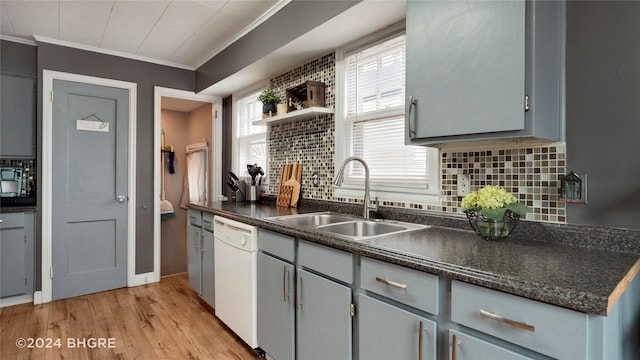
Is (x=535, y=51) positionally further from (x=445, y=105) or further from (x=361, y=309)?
(x=361, y=309)

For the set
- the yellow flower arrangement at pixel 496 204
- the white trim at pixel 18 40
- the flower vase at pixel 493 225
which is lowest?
the flower vase at pixel 493 225

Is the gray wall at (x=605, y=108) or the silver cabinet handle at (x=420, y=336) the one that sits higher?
the gray wall at (x=605, y=108)

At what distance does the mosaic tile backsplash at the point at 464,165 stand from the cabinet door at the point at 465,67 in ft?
1.10

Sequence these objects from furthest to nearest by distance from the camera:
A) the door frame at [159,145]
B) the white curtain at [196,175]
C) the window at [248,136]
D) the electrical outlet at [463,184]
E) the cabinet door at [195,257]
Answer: the white curtain at [196,175] → the door frame at [159,145] → the window at [248,136] → the cabinet door at [195,257] → the electrical outlet at [463,184]

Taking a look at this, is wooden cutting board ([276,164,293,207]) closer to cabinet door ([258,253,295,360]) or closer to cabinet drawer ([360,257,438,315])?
cabinet door ([258,253,295,360])

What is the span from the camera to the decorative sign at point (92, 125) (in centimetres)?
334

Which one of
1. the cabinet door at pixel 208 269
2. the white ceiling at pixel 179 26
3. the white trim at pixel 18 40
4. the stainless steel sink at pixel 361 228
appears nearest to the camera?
the stainless steel sink at pixel 361 228

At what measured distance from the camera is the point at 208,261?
2824mm

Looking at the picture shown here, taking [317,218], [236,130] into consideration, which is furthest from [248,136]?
[317,218]

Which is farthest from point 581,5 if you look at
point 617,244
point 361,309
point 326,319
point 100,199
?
point 100,199

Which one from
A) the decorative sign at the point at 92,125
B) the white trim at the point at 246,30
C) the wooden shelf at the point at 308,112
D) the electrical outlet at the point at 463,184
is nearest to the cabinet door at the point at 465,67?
the electrical outlet at the point at 463,184

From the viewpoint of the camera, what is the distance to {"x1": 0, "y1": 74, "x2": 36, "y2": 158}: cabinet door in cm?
310

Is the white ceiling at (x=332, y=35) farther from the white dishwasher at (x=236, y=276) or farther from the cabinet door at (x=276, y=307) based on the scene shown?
the cabinet door at (x=276, y=307)

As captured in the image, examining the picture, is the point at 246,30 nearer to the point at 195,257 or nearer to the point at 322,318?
the point at 195,257
